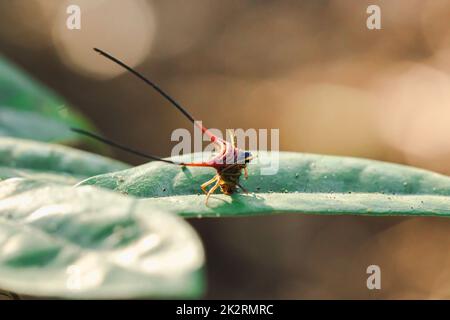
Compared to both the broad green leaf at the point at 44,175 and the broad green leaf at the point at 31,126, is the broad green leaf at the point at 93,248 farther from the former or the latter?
the broad green leaf at the point at 31,126

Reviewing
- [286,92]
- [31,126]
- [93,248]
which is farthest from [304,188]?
[286,92]

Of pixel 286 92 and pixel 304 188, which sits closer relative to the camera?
pixel 304 188

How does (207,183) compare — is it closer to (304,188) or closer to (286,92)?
(304,188)

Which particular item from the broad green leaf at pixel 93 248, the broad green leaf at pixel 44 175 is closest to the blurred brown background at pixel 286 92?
the broad green leaf at pixel 44 175

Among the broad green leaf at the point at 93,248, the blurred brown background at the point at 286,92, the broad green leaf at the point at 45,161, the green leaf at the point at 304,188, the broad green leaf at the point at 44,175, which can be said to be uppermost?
the blurred brown background at the point at 286,92
